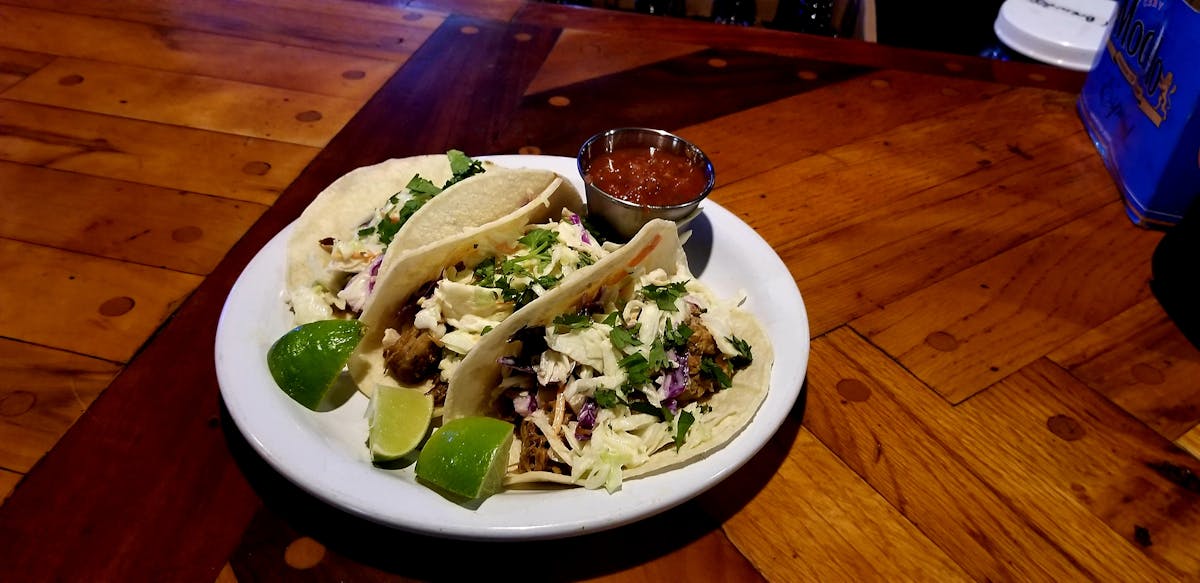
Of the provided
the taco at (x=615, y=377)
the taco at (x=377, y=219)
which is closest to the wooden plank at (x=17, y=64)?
the taco at (x=377, y=219)

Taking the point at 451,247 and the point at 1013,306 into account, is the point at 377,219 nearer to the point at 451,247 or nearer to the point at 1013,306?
the point at 451,247

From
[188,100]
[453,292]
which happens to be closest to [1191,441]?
[453,292]

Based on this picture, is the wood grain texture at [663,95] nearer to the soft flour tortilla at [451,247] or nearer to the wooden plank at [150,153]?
the soft flour tortilla at [451,247]

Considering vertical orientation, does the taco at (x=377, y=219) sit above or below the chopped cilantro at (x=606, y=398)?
above

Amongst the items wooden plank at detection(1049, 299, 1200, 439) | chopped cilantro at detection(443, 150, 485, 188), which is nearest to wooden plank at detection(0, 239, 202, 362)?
chopped cilantro at detection(443, 150, 485, 188)

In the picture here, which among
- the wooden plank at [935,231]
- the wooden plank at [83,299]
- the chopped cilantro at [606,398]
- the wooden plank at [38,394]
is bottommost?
the wooden plank at [935,231]

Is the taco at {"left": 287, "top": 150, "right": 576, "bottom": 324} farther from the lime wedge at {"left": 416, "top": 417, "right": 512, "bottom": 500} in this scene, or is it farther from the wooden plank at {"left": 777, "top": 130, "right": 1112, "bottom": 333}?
the wooden plank at {"left": 777, "top": 130, "right": 1112, "bottom": 333}

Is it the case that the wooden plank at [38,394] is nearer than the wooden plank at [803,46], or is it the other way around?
the wooden plank at [38,394]
